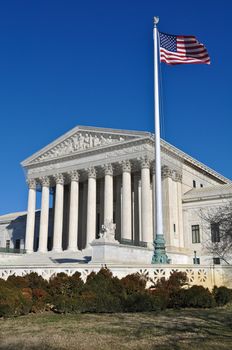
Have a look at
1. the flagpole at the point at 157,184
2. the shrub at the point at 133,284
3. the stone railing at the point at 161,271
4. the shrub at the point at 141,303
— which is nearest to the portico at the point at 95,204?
the flagpole at the point at 157,184

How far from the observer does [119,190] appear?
198 ft

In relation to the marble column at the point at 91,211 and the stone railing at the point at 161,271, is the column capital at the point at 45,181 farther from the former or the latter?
the stone railing at the point at 161,271

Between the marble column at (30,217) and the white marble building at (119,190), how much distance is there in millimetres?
147

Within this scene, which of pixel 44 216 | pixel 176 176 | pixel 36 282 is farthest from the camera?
pixel 44 216

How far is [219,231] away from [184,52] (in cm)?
2980

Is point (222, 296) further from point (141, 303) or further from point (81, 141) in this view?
point (81, 141)

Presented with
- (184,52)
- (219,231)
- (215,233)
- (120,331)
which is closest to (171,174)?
(215,233)

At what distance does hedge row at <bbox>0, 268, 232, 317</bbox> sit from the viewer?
17703 millimetres

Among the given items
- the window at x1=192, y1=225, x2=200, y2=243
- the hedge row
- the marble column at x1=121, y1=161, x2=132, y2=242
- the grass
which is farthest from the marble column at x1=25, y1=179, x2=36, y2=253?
the grass

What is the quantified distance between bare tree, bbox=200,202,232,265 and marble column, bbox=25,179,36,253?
25162 mm

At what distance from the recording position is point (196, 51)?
29141mm

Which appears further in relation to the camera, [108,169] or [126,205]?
[108,169]

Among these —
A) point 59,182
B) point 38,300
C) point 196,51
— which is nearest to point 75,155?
point 59,182

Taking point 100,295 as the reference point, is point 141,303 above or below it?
below
